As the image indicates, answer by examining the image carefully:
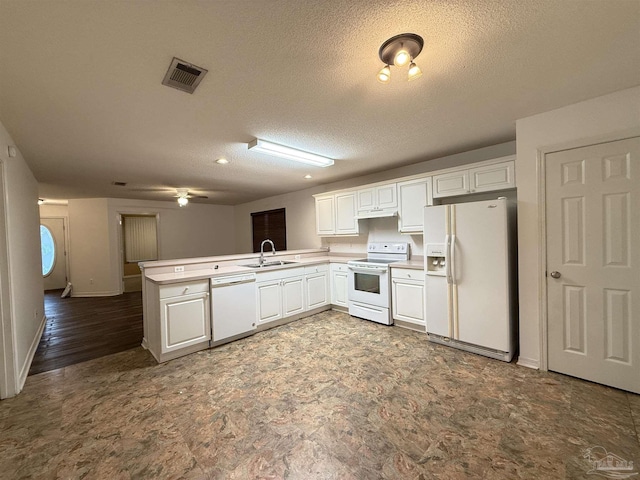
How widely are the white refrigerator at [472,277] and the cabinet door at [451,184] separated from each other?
0.46 metres

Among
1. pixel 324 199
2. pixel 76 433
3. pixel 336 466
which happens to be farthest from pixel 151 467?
pixel 324 199

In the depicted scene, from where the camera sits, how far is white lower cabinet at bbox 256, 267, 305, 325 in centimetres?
379

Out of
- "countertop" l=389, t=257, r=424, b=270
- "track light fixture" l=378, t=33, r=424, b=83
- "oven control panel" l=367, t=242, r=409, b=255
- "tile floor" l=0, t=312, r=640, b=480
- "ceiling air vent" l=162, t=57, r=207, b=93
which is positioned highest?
"ceiling air vent" l=162, t=57, r=207, b=93

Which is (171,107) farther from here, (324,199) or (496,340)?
(496,340)

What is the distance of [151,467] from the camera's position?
1578 millimetres

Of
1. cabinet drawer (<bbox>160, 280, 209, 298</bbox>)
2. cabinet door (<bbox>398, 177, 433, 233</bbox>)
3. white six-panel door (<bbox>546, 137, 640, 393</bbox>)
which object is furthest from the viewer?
cabinet door (<bbox>398, 177, 433, 233</bbox>)

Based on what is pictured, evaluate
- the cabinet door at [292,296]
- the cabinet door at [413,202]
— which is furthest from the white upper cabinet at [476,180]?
the cabinet door at [292,296]

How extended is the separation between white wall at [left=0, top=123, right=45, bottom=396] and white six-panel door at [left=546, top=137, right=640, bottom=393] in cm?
492

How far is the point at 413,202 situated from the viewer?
379 centimetres

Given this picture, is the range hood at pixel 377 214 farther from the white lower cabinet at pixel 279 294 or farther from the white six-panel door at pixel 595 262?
the white six-panel door at pixel 595 262

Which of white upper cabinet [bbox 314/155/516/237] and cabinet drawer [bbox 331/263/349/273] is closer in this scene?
white upper cabinet [bbox 314/155/516/237]

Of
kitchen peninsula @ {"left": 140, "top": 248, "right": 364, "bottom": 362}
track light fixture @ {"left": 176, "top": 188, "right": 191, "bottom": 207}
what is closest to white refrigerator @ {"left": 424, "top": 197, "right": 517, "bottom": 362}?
kitchen peninsula @ {"left": 140, "top": 248, "right": 364, "bottom": 362}

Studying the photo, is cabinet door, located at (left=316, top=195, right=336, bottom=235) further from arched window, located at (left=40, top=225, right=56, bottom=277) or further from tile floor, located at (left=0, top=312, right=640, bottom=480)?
arched window, located at (left=40, top=225, right=56, bottom=277)

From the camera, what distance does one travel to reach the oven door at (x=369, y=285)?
12.6 feet
